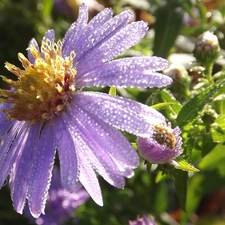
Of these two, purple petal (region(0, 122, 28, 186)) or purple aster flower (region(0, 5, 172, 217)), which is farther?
purple petal (region(0, 122, 28, 186))

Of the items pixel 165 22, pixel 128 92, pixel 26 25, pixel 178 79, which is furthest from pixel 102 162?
pixel 26 25

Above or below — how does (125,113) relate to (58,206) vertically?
above

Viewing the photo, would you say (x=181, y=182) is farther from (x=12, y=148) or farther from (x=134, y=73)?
(x=12, y=148)

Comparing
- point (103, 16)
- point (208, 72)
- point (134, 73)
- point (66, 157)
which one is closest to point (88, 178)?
point (66, 157)

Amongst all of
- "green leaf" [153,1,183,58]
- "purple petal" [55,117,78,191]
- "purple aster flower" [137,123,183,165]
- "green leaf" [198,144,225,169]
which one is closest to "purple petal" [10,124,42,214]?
"purple petal" [55,117,78,191]

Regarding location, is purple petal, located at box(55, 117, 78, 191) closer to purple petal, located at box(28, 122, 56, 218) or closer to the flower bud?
purple petal, located at box(28, 122, 56, 218)

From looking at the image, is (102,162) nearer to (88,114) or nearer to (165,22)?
(88,114)

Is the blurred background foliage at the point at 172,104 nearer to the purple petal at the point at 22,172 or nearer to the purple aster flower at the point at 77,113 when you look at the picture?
the purple aster flower at the point at 77,113

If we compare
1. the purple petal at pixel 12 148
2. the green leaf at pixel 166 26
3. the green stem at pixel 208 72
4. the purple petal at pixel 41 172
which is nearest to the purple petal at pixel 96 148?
the purple petal at pixel 41 172
